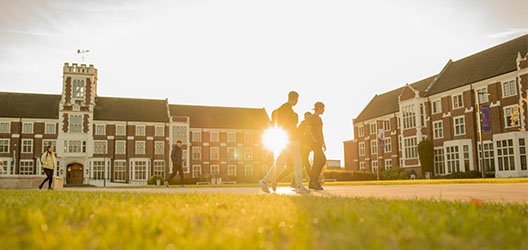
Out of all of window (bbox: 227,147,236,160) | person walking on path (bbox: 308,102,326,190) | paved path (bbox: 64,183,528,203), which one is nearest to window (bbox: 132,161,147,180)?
window (bbox: 227,147,236,160)

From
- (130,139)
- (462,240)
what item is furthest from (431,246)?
(130,139)

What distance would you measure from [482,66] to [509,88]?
441 centimetres

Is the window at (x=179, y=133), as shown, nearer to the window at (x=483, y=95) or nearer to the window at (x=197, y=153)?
the window at (x=197, y=153)

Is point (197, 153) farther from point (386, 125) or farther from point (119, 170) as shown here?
point (386, 125)

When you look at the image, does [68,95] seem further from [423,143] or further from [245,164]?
[423,143]

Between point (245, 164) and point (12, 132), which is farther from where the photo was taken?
point (245, 164)

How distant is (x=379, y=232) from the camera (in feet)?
8.85

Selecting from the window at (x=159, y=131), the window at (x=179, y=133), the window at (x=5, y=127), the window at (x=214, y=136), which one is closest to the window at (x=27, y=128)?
the window at (x=5, y=127)

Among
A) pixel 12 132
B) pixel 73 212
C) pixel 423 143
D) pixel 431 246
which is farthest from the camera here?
pixel 12 132

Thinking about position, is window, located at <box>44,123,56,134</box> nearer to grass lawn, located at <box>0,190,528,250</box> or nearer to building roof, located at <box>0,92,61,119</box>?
building roof, located at <box>0,92,61,119</box>

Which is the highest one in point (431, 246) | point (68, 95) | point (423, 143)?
point (68, 95)

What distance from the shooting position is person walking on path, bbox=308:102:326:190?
441 inches

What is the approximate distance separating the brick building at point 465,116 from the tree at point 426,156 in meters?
0.98

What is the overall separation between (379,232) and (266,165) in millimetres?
62204
